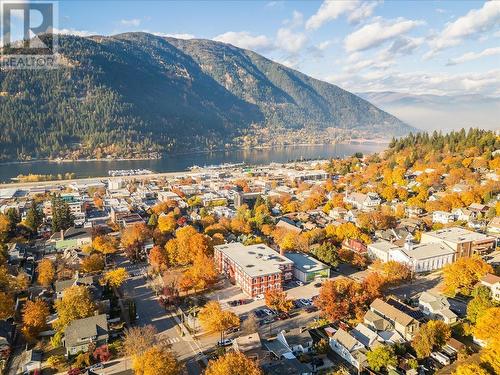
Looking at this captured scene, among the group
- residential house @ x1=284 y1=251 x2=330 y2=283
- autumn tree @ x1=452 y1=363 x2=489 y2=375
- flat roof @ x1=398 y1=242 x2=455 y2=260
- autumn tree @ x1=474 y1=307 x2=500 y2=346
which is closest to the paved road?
residential house @ x1=284 y1=251 x2=330 y2=283

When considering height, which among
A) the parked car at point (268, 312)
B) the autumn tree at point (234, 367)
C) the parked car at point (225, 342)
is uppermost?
the autumn tree at point (234, 367)

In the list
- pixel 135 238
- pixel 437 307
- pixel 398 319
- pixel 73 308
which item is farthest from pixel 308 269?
pixel 73 308

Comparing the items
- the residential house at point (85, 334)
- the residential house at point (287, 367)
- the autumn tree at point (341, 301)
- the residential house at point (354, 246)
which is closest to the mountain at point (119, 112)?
the residential house at point (354, 246)

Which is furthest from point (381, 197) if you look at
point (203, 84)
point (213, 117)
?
point (203, 84)

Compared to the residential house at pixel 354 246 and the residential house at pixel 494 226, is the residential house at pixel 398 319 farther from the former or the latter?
the residential house at pixel 494 226

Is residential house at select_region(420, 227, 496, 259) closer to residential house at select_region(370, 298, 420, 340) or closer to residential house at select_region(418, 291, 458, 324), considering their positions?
residential house at select_region(418, 291, 458, 324)

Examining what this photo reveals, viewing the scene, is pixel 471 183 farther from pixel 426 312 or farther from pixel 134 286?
pixel 134 286

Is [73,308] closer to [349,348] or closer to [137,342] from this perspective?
[137,342]
